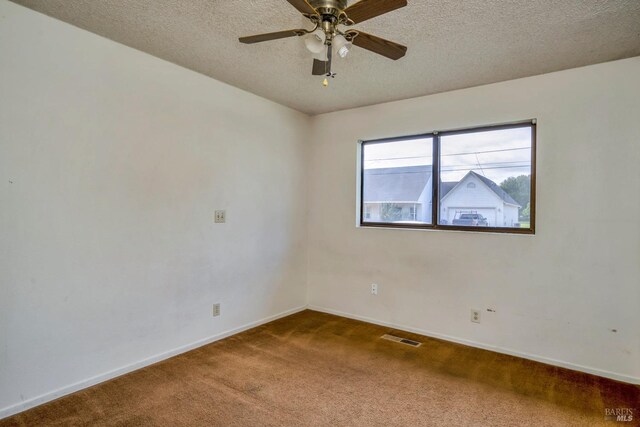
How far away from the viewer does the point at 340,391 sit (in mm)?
Result: 2402

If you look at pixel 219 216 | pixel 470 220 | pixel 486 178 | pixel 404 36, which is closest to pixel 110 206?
pixel 219 216

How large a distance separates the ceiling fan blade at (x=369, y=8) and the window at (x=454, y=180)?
2.07m

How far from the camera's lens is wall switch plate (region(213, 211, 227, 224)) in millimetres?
3232

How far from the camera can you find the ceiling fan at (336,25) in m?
1.56

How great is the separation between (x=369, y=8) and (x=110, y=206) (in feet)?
7.14

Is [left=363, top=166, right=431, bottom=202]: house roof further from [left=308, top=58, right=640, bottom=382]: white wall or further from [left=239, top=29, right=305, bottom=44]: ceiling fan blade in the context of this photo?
[left=239, top=29, right=305, bottom=44]: ceiling fan blade

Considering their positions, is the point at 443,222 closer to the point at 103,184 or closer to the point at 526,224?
the point at 526,224

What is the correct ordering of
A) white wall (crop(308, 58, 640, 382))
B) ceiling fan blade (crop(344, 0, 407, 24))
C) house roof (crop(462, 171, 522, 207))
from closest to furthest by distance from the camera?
1. ceiling fan blade (crop(344, 0, 407, 24))
2. white wall (crop(308, 58, 640, 382))
3. house roof (crop(462, 171, 522, 207))

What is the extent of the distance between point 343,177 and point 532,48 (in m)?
2.18

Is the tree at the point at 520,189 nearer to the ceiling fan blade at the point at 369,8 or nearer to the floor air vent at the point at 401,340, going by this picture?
the floor air vent at the point at 401,340

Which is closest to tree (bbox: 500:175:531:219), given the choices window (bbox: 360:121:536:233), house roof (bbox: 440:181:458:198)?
window (bbox: 360:121:536:233)

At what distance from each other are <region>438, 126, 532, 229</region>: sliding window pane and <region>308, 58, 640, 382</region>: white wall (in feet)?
0.45

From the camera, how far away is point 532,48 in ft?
8.02

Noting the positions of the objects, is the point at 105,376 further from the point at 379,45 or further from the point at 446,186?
the point at 446,186
